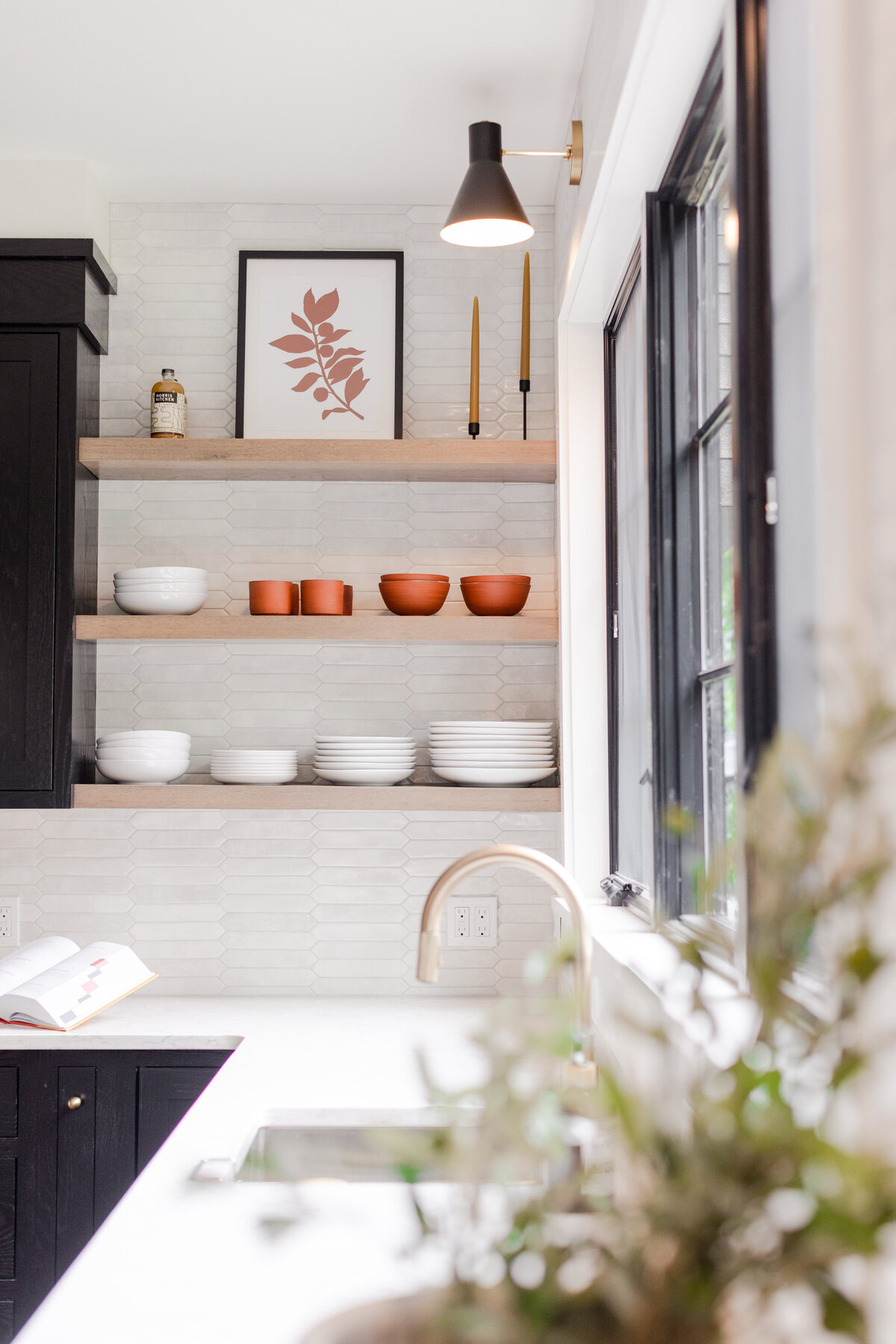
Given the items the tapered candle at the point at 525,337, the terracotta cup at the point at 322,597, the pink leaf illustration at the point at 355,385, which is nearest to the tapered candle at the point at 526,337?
the tapered candle at the point at 525,337

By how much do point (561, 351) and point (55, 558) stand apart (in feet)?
4.10

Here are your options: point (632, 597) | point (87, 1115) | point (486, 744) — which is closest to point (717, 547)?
point (632, 597)

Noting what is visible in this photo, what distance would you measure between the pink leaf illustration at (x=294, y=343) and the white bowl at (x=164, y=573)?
1.99ft

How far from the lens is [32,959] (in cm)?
235

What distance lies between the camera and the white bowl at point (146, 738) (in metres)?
2.48

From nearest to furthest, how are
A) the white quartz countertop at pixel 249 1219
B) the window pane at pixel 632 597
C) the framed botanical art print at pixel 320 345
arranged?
1. the white quartz countertop at pixel 249 1219
2. the window pane at pixel 632 597
3. the framed botanical art print at pixel 320 345

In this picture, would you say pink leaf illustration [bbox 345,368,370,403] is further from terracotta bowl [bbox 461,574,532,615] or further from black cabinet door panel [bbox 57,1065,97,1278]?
black cabinet door panel [bbox 57,1065,97,1278]

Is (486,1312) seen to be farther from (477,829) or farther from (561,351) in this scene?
(561,351)

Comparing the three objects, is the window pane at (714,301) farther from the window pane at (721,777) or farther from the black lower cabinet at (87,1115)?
the black lower cabinet at (87,1115)

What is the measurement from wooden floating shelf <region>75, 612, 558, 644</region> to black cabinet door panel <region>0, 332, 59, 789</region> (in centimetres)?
15

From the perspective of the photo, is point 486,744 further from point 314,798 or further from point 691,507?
point 691,507

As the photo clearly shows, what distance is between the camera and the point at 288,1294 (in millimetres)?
1118

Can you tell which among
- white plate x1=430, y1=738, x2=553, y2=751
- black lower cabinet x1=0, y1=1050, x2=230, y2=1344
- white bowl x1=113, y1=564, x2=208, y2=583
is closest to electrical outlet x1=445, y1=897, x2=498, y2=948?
white plate x1=430, y1=738, x2=553, y2=751

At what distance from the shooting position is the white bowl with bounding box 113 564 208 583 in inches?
98.4
